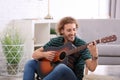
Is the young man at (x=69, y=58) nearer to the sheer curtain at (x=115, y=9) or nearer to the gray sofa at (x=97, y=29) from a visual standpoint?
the gray sofa at (x=97, y=29)

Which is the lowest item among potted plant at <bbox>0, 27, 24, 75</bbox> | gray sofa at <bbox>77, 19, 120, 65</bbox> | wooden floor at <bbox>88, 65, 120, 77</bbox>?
wooden floor at <bbox>88, 65, 120, 77</bbox>

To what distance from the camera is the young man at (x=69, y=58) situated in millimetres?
1882

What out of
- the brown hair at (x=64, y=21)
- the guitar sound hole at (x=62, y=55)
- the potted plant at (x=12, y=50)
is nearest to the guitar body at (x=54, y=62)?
the guitar sound hole at (x=62, y=55)

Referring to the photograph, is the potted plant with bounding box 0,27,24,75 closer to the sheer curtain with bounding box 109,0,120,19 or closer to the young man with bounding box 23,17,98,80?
the young man with bounding box 23,17,98,80

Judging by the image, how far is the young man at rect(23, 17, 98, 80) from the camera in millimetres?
1882

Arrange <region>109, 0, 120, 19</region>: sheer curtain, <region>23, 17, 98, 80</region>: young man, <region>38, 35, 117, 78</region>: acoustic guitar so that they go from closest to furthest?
<region>23, 17, 98, 80</region>: young man
<region>38, 35, 117, 78</region>: acoustic guitar
<region>109, 0, 120, 19</region>: sheer curtain

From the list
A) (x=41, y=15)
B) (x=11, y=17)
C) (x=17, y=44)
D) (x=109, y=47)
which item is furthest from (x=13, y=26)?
(x=109, y=47)

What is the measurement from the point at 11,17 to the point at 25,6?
11.6 inches

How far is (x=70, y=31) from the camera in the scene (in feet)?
6.74

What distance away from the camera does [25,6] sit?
3752 mm

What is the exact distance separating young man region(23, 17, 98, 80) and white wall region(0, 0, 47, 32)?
1417 mm

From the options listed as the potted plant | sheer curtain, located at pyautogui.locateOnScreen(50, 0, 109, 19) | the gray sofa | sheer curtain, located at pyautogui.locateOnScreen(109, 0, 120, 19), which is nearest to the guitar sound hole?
the potted plant

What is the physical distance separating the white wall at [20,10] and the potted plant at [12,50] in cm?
25

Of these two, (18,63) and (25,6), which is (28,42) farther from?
(25,6)
